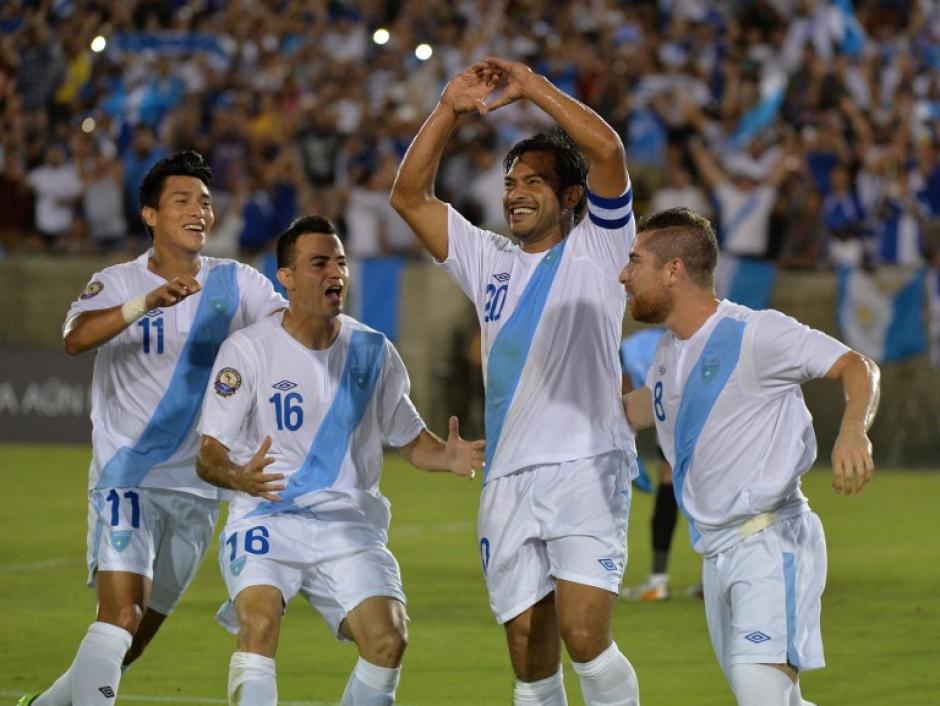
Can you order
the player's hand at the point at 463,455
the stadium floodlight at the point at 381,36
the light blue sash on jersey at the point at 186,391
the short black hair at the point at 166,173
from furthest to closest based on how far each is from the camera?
1. the stadium floodlight at the point at 381,36
2. the short black hair at the point at 166,173
3. the light blue sash on jersey at the point at 186,391
4. the player's hand at the point at 463,455

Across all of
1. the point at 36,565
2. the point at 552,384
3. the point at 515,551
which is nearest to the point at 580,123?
the point at 552,384

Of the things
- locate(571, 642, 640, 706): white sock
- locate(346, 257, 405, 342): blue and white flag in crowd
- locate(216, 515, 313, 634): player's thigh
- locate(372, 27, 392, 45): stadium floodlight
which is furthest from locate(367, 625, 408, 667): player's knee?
locate(372, 27, 392, 45): stadium floodlight

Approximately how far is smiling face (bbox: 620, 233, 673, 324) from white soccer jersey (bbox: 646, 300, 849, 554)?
150mm

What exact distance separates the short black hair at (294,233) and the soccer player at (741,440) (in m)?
1.25

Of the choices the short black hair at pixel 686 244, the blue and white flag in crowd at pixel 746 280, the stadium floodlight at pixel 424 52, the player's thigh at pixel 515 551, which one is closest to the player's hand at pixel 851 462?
the short black hair at pixel 686 244

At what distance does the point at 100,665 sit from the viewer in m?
6.53

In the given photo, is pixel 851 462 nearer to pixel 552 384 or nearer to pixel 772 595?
pixel 772 595

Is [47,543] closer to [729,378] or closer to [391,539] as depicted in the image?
[391,539]

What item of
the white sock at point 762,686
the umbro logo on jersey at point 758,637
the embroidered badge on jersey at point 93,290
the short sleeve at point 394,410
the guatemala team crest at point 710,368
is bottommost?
the white sock at point 762,686

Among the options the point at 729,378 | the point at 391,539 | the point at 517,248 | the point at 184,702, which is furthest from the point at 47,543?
the point at 729,378

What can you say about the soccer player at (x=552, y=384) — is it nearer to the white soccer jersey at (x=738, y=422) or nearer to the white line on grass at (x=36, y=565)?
the white soccer jersey at (x=738, y=422)

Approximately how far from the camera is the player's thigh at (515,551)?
6.20 metres

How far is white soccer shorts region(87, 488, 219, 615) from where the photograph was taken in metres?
6.74

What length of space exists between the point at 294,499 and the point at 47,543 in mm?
7359
